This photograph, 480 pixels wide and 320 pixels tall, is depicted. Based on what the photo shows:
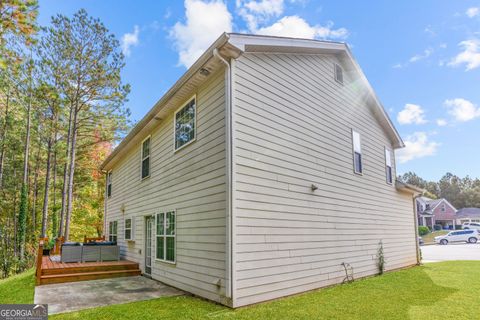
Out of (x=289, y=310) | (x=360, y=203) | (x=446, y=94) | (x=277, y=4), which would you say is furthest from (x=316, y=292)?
(x=446, y=94)

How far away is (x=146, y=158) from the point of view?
996cm

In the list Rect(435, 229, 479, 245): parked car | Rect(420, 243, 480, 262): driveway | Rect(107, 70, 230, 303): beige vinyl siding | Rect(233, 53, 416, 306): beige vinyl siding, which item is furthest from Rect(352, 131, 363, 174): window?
Rect(435, 229, 479, 245): parked car

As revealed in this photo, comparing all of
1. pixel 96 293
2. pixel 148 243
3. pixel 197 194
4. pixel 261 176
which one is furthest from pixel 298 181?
pixel 148 243

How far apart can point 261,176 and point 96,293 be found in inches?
169

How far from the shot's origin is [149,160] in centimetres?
970

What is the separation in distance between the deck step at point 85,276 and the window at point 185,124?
4.11m

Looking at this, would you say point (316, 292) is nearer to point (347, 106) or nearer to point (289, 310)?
point (289, 310)

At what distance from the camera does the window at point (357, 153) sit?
8962 millimetres

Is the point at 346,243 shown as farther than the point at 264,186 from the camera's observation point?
Yes

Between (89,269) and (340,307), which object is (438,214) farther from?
(89,269)

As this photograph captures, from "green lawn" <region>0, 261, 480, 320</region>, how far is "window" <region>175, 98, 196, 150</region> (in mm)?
3417

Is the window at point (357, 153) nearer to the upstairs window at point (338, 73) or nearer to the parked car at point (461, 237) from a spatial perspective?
the upstairs window at point (338, 73)

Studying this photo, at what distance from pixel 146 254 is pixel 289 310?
536 cm

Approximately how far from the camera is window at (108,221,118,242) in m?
12.8
